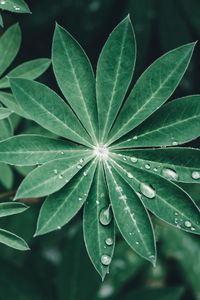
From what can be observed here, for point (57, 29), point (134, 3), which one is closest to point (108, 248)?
point (57, 29)

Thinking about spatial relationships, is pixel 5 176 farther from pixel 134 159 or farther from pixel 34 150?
pixel 134 159

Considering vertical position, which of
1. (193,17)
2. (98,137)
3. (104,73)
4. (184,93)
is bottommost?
(98,137)

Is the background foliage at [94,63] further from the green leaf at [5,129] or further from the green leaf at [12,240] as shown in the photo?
the green leaf at [12,240]

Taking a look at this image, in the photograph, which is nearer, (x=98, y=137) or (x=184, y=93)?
(x=98, y=137)

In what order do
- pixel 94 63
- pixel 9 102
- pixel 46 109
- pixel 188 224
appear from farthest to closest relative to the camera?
1. pixel 94 63
2. pixel 9 102
3. pixel 46 109
4. pixel 188 224

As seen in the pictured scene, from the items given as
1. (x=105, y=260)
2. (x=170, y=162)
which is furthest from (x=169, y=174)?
(x=105, y=260)

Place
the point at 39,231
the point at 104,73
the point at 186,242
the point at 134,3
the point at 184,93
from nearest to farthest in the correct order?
the point at 39,231, the point at 104,73, the point at 134,3, the point at 184,93, the point at 186,242

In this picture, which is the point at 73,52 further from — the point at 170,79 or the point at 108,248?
the point at 108,248
